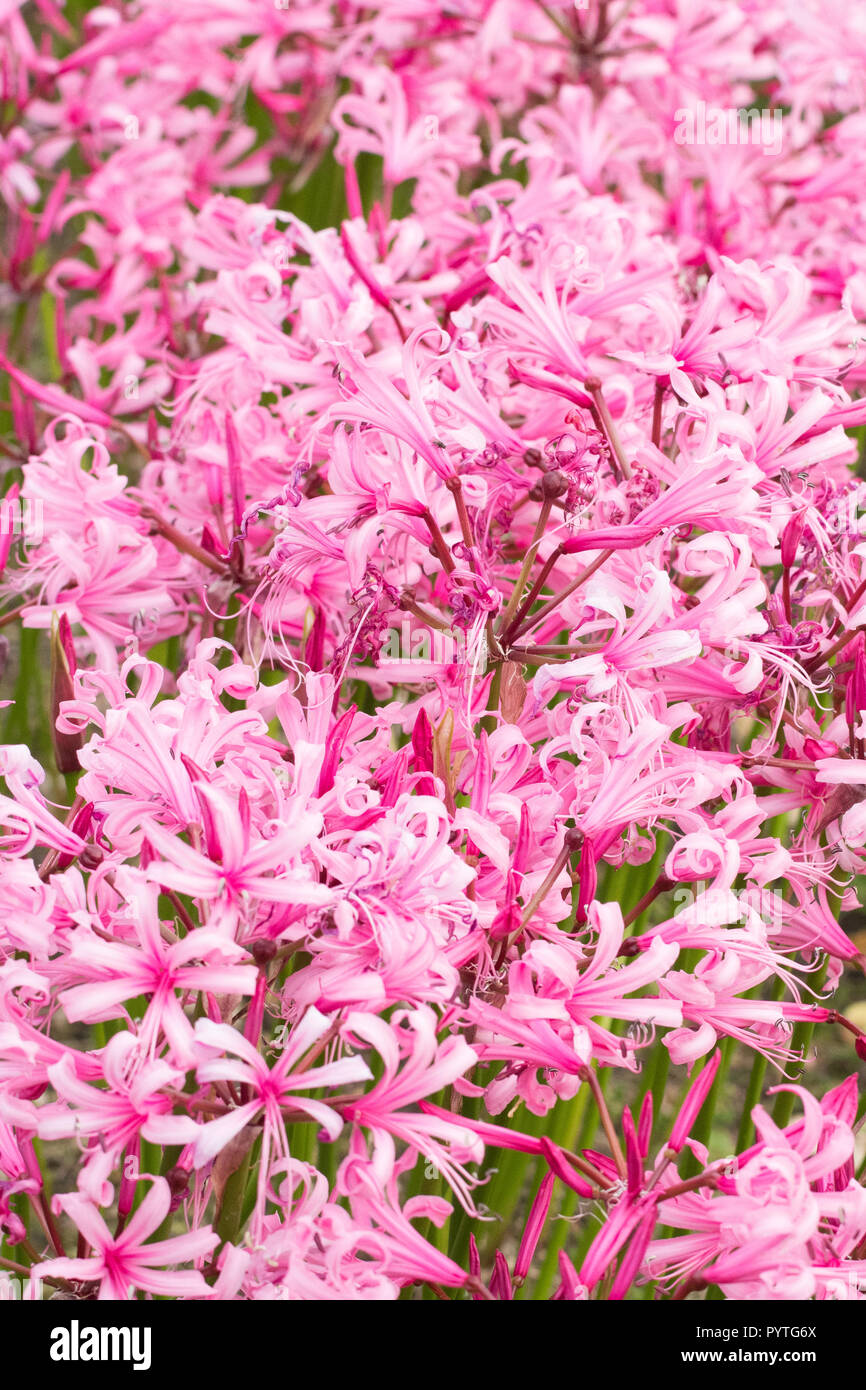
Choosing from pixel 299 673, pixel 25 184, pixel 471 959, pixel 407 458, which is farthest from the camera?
pixel 25 184

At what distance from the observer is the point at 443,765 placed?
3.83ft

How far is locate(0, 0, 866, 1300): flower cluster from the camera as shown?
1.03 m

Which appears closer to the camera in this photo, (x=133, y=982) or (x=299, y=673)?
(x=133, y=982)

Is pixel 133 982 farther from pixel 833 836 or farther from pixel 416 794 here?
pixel 833 836

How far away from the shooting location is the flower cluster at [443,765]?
1.03m

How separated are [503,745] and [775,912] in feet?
1.02

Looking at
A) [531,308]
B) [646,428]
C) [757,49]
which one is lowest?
[646,428]

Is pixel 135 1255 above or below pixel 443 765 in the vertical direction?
below

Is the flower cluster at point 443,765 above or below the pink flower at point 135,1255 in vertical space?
above

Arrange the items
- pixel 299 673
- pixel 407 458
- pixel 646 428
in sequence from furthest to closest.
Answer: pixel 646 428 < pixel 299 673 < pixel 407 458

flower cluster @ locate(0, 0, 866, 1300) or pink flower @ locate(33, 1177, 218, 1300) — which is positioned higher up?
flower cluster @ locate(0, 0, 866, 1300)

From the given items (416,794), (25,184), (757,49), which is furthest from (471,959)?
(757,49)

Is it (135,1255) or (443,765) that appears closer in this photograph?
A: (135,1255)

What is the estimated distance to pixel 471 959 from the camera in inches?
45.2
